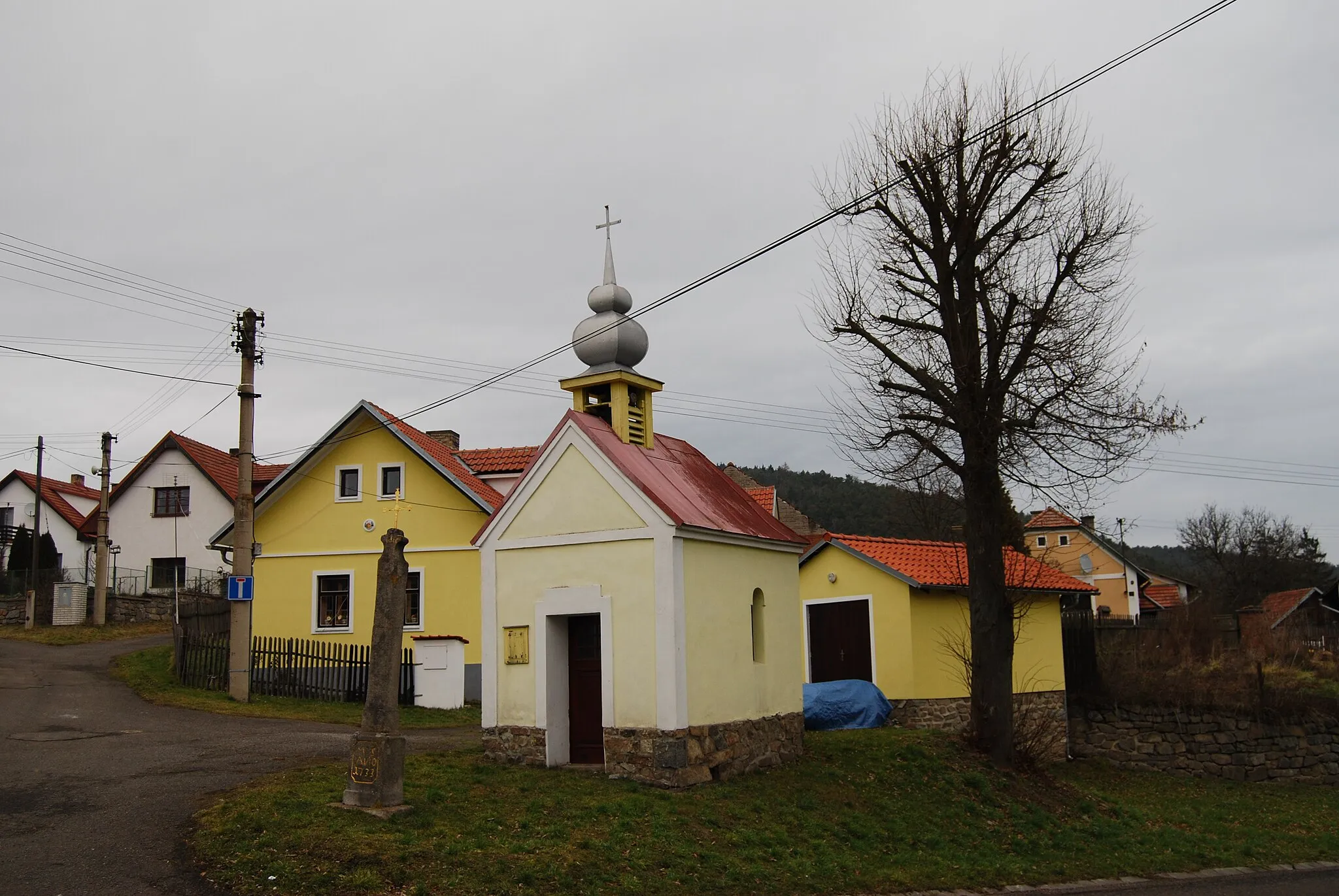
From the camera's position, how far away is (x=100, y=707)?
→ 1856cm

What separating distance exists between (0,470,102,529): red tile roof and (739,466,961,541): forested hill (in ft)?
112

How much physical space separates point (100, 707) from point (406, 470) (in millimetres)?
9075

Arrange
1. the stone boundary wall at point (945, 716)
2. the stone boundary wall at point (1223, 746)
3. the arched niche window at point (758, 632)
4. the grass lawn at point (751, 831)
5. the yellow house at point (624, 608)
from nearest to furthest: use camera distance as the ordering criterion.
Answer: the grass lawn at point (751, 831) → the yellow house at point (624, 608) → the arched niche window at point (758, 632) → the stone boundary wall at point (945, 716) → the stone boundary wall at point (1223, 746)

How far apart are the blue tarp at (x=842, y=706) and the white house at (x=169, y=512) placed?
1113 inches

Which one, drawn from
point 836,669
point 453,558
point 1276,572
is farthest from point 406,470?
point 1276,572

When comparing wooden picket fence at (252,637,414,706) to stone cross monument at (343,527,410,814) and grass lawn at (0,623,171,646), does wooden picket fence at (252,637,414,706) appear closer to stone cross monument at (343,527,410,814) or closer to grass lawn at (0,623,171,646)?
stone cross monument at (343,527,410,814)

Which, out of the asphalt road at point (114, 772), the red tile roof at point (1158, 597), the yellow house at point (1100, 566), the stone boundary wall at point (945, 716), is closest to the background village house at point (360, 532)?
the asphalt road at point (114, 772)

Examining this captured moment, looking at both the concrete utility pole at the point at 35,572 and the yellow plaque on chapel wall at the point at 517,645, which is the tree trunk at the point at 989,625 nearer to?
the yellow plaque on chapel wall at the point at 517,645

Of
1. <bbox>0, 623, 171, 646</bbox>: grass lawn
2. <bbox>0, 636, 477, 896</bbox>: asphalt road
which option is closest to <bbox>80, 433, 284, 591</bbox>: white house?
<bbox>0, 623, 171, 646</bbox>: grass lawn

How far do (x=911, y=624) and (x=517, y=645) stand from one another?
900cm

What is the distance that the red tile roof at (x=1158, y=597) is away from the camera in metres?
59.3

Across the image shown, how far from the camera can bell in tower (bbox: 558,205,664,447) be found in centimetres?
1535

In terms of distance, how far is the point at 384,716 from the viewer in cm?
1080

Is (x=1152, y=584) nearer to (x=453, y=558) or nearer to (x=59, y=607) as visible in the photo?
(x=453, y=558)
